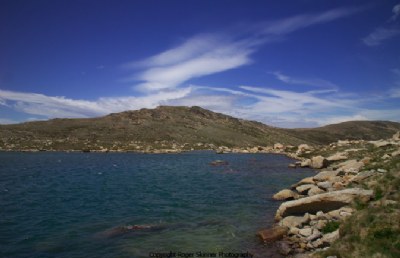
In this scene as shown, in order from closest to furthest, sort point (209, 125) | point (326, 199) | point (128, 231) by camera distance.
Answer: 1. point (128, 231)
2. point (326, 199)
3. point (209, 125)

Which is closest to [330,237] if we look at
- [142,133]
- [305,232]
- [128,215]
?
[305,232]

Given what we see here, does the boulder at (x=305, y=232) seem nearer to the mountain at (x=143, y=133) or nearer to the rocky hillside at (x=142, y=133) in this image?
the rocky hillside at (x=142, y=133)

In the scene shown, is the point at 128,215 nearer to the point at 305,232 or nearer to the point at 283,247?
the point at 283,247

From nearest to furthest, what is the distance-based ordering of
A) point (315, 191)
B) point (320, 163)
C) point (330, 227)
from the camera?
point (330, 227), point (315, 191), point (320, 163)

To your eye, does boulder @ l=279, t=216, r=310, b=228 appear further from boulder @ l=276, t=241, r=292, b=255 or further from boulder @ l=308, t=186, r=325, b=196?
boulder @ l=308, t=186, r=325, b=196

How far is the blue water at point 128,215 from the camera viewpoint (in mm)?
17984

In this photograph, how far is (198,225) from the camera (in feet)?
72.5

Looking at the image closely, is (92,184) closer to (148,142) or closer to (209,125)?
(148,142)

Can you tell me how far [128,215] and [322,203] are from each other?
13071 mm

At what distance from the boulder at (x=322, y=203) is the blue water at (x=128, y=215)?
5.20 feet

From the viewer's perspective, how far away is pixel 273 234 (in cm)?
1898

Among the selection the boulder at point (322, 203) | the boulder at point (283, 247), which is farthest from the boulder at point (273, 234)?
the boulder at point (322, 203)

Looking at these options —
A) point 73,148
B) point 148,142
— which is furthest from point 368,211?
point 148,142

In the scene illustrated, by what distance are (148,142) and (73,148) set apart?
2736 cm
